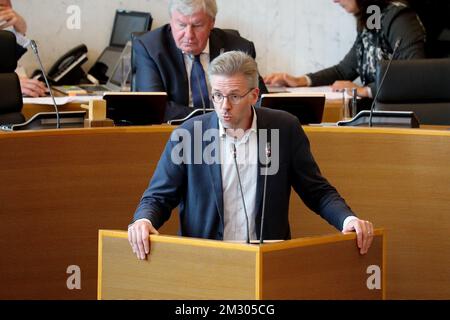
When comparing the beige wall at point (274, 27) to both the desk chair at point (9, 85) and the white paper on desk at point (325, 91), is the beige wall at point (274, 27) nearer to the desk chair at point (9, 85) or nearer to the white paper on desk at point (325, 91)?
the white paper on desk at point (325, 91)

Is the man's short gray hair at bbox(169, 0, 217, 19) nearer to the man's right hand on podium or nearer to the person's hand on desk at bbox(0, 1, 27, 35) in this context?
the person's hand on desk at bbox(0, 1, 27, 35)

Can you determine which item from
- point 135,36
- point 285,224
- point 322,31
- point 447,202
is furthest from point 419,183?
point 322,31

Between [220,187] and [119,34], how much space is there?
12.5 feet

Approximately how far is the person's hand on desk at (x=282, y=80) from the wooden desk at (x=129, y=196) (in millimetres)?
2262

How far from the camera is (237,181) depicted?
3.62 metres

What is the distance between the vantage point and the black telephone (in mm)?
7000

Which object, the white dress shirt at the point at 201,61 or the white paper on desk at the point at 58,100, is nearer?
the white dress shirt at the point at 201,61

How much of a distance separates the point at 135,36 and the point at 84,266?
185 cm

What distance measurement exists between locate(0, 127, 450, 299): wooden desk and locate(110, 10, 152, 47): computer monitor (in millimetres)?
2715

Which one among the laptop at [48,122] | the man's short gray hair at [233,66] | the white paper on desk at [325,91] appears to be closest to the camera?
the man's short gray hair at [233,66]

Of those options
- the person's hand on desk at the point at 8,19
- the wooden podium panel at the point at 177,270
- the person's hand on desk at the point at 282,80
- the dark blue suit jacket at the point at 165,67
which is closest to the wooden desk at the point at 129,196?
the dark blue suit jacket at the point at 165,67

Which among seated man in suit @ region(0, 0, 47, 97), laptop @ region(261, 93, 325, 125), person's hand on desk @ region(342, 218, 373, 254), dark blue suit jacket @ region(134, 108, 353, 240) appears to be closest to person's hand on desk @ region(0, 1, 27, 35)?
seated man in suit @ region(0, 0, 47, 97)

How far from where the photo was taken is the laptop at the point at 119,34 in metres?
7.14

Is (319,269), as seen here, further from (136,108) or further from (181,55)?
(181,55)
